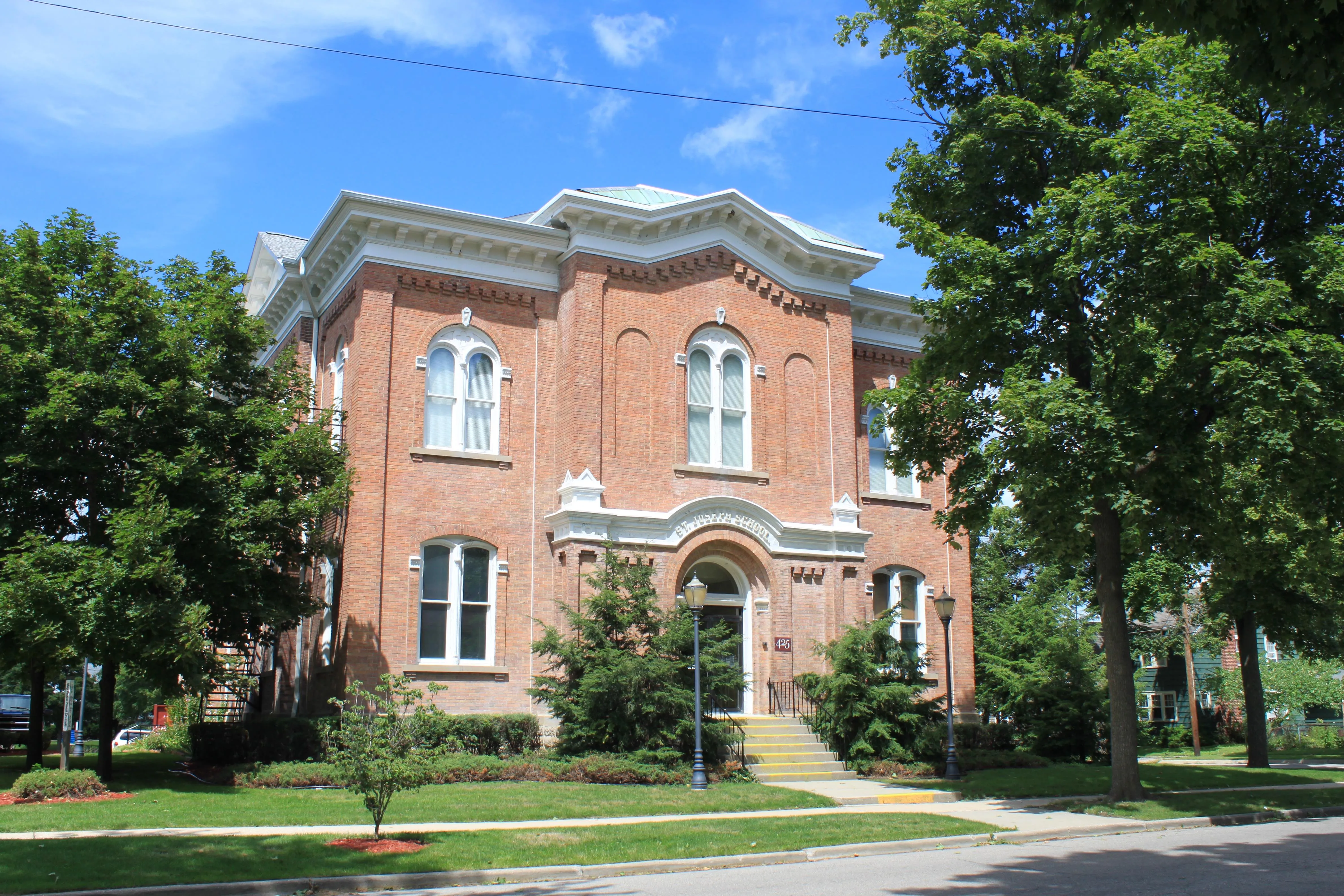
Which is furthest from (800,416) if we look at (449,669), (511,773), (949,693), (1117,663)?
(511,773)

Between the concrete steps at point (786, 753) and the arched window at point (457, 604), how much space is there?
5.35 m

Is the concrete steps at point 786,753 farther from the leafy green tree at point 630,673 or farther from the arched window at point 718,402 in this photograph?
the arched window at point 718,402

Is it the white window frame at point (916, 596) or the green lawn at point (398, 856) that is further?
the white window frame at point (916, 596)

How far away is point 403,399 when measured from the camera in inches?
872

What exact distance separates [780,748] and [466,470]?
8.23m

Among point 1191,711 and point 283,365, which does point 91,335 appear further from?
point 1191,711

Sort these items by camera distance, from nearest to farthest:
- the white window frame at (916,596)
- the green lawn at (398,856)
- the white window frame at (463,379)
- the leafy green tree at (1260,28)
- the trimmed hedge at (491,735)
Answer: the leafy green tree at (1260,28) < the green lawn at (398,856) < the trimmed hedge at (491,735) < the white window frame at (463,379) < the white window frame at (916,596)

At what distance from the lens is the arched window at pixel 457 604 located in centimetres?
2169

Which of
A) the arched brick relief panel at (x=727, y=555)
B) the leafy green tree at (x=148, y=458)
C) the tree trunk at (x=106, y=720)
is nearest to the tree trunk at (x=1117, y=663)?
the arched brick relief panel at (x=727, y=555)

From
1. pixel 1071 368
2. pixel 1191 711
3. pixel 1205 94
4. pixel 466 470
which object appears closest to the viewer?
pixel 1205 94

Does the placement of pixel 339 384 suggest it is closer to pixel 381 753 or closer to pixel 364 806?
pixel 364 806

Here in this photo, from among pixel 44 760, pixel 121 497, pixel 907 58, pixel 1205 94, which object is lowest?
pixel 44 760

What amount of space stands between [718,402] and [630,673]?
7.54 metres

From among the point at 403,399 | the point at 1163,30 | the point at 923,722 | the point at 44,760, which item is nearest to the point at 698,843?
the point at 1163,30
